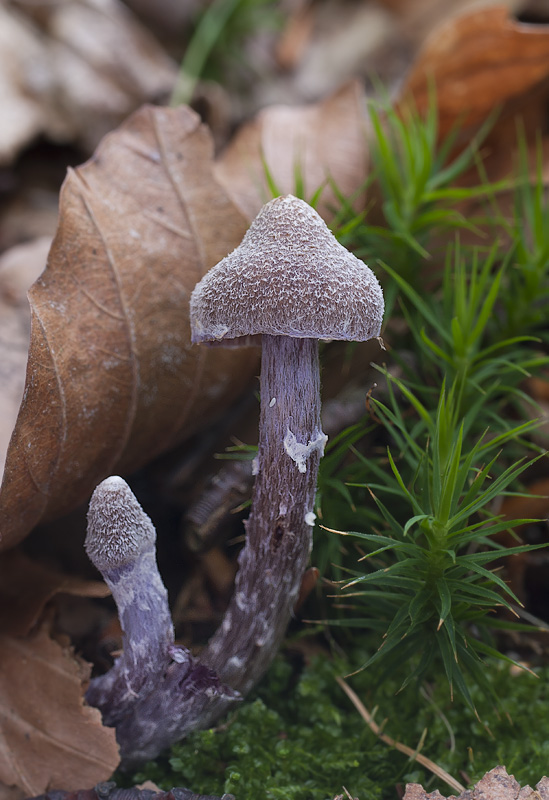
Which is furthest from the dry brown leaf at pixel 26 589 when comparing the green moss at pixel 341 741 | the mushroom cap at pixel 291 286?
the mushroom cap at pixel 291 286

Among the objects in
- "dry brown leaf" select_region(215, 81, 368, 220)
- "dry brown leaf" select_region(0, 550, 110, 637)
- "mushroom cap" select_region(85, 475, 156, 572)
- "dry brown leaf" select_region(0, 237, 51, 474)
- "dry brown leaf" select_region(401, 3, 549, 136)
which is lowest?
"dry brown leaf" select_region(0, 550, 110, 637)

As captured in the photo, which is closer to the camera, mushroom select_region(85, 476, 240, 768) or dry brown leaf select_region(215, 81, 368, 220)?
mushroom select_region(85, 476, 240, 768)

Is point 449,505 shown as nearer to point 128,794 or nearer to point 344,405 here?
point 344,405

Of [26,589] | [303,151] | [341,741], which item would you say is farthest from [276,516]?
[303,151]

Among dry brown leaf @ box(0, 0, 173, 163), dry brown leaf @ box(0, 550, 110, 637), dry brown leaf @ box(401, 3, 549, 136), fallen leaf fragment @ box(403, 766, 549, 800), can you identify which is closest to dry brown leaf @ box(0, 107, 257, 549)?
dry brown leaf @ box(0, 550, 110, 637)

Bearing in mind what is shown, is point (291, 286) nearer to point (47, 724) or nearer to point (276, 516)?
point (276, 516)

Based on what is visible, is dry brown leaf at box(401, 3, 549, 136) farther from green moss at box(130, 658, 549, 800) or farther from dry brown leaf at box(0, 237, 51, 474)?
green moss at box(130, 658, 549, 800)

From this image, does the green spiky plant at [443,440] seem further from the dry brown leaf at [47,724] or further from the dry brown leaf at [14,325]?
the dry brown leaf at [14,325]
